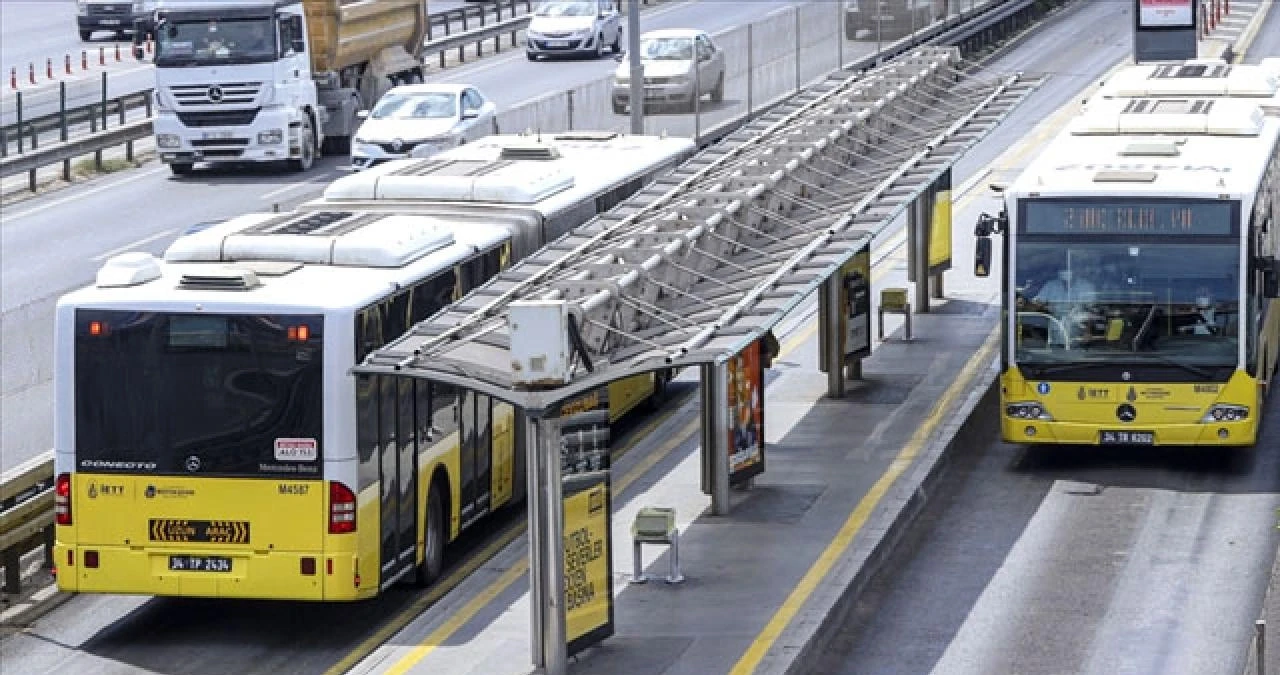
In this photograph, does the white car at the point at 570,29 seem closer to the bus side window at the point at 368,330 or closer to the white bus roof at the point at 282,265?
the white bus roof at the point at 282,265

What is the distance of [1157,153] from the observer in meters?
24.9

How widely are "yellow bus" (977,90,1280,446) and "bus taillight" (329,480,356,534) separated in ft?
25.3

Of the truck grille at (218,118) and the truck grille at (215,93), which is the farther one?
the truck grille at (218,118)

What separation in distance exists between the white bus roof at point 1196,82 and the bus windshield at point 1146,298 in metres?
5.66

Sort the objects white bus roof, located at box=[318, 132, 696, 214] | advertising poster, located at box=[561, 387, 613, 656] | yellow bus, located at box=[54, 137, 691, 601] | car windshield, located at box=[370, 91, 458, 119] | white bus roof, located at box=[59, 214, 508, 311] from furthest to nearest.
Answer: car windshield, located at box=[370, 91, 458, 119]
white bus roof, located at box=[318, 132, 696, 214]
white bus roof, located at box=[59, 214, 508, 311]
yellow bus, located at box=[54, 137, 691, 601]
advertising poster, located at box=[561, 387, 613, 656]

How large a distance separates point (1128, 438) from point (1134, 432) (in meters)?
0.08

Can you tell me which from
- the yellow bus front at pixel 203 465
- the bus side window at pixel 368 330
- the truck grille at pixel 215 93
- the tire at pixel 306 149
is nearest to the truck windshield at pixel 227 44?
the truck grille at pixel 215 93

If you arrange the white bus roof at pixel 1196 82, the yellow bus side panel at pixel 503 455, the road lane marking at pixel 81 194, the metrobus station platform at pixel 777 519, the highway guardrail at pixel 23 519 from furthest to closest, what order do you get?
the road lane marking at pixel 81 194 → the white bus roof at pixel 1196 82 → the yellow bus side panel at pixel 503 455 → the highway guardrail at pixel 23 519 → the metrobus station platform at pixel 777 519

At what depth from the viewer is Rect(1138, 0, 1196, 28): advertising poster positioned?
46.3m

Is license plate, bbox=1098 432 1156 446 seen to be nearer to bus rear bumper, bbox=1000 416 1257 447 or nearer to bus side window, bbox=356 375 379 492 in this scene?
bus rear bumper, bbox=1000 416 1257 447

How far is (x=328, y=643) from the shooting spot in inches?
755

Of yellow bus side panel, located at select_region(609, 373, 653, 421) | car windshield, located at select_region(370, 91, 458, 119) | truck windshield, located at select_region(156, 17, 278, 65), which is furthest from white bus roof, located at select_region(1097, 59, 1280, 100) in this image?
truck windshield, located at select_region(156, 17, 278, 65)

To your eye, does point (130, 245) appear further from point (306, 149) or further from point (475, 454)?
point (475, 454)

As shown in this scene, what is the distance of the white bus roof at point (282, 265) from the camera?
735 inches
